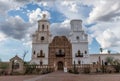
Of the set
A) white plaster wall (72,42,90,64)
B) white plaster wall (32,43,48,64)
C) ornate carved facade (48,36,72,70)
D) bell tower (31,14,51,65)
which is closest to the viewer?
white plaster wall (72,42,90,64)

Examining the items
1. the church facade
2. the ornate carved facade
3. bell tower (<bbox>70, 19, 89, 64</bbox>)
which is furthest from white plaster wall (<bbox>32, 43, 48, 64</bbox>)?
bell tower (<bbox>70, 19, 89, 64</bbox>)

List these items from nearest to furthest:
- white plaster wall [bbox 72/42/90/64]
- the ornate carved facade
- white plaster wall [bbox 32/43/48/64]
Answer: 1. white plaster wall [bbox 72/42/90/64]
2. white plaster wall [bbox 32/43/48/64]
3. the ornate carved facade

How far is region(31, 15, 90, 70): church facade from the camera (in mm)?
55344

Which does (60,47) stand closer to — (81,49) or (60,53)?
(60,53)

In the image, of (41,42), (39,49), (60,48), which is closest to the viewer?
(39,49)

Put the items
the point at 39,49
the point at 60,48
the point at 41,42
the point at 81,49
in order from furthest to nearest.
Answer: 1. the point at 60,48
2. the point at 41,42
3. the point at 39,49
4. the point at 81,49

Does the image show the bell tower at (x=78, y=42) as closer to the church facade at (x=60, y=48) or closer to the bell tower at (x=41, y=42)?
the church facade at (x=60, y=48)

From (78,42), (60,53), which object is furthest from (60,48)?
(78,42)

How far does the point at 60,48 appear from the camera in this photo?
56938 mm

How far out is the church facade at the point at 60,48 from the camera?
5534 centimetres

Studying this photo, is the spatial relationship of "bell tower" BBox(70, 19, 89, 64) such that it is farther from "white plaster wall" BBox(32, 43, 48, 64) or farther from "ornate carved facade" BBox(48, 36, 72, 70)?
"white plaster wall" BBox(32, 43, 48, 64)

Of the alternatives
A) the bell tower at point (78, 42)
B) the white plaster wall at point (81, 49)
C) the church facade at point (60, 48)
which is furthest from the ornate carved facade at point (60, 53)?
the bell tower at point (78, 42)

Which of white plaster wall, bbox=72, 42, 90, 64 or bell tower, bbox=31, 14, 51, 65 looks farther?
bell tower, bbox=31, 14, 51, 65

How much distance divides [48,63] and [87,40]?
39.3ft
